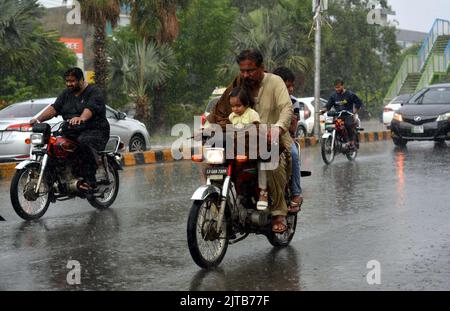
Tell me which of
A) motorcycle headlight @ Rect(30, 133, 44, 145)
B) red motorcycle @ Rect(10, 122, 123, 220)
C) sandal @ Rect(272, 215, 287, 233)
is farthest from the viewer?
motorcycle headlight @ Rect(30, 133, 44, 145)

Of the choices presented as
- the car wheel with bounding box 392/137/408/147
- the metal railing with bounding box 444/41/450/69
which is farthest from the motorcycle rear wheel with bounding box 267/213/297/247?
the metal railing with bounding box 444/41/450/69

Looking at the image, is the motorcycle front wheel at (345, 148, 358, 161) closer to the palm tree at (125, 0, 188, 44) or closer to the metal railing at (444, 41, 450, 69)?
the palm tree at (125, 0, 188, 44)

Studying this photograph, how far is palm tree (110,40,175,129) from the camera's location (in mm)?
27125

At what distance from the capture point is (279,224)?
22.7ft

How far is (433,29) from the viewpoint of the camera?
134 feet

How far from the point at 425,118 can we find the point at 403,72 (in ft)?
69.7

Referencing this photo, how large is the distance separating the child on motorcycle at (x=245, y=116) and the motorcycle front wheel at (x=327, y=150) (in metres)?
9.54

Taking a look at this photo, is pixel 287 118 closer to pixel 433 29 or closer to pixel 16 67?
pixel 16 67

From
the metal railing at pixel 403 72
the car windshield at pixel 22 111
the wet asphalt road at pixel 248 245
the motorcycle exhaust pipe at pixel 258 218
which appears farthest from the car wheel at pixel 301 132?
the motorcycle exhaust pipe at pixel 258 218

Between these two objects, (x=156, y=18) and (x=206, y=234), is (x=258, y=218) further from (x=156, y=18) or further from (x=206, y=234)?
(x=156, y=18)

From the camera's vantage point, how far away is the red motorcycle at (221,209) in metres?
6.32

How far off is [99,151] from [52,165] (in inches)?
27.0

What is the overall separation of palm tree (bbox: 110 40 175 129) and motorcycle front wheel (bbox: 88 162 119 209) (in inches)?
659

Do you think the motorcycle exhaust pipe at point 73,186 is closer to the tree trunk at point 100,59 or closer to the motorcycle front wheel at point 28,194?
the motorcycle front wheel at point 28,194
